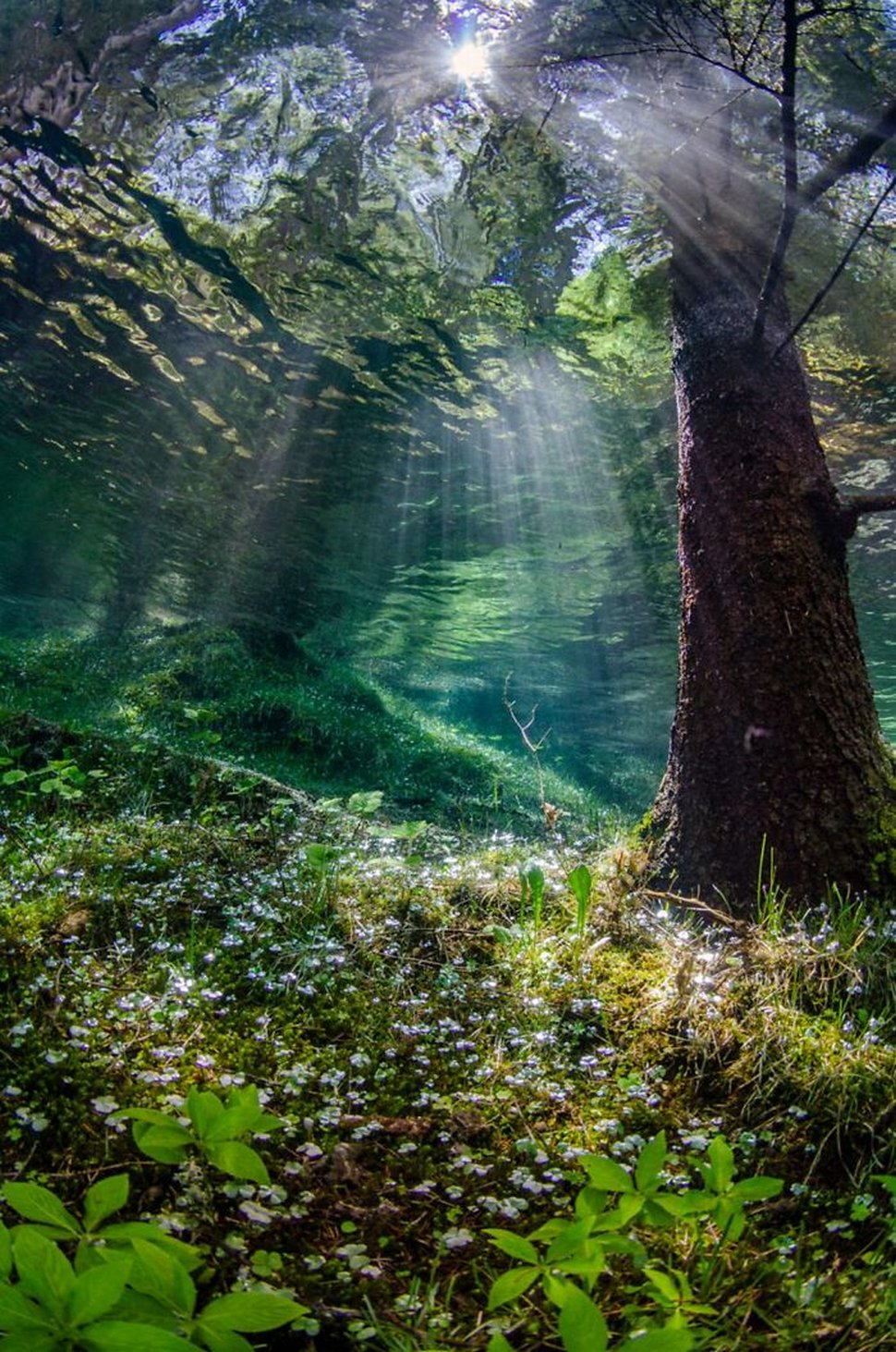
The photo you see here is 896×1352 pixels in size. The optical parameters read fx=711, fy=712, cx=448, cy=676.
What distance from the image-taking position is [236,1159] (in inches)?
54.0

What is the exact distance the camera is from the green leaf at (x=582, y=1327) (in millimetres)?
991

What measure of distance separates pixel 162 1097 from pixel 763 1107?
1949 millimetres

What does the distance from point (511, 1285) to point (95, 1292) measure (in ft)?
2.19

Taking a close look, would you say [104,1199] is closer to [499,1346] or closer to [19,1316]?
[19,1316]

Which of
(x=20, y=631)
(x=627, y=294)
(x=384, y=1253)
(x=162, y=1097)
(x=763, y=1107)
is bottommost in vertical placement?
(x=763, y=1107)

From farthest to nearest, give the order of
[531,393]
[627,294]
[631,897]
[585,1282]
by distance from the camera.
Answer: [531,393], [627,294], [631,897], [585,1282]

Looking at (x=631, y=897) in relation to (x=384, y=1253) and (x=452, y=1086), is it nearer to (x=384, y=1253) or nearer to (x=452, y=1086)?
(x=452, y=1086)

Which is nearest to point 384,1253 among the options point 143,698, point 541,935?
point 541,935

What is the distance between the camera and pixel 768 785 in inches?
149

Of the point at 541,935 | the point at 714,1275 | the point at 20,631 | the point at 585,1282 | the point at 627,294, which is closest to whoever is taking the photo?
the point at 585,1282

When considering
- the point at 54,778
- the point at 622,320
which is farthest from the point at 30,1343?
the point at 622,320

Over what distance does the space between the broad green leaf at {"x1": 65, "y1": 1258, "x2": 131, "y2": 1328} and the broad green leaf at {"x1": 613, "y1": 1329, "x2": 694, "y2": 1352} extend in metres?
0.70

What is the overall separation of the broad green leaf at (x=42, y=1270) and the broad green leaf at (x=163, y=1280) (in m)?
0.11

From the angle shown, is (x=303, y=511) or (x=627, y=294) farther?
(x=303, y=511)
